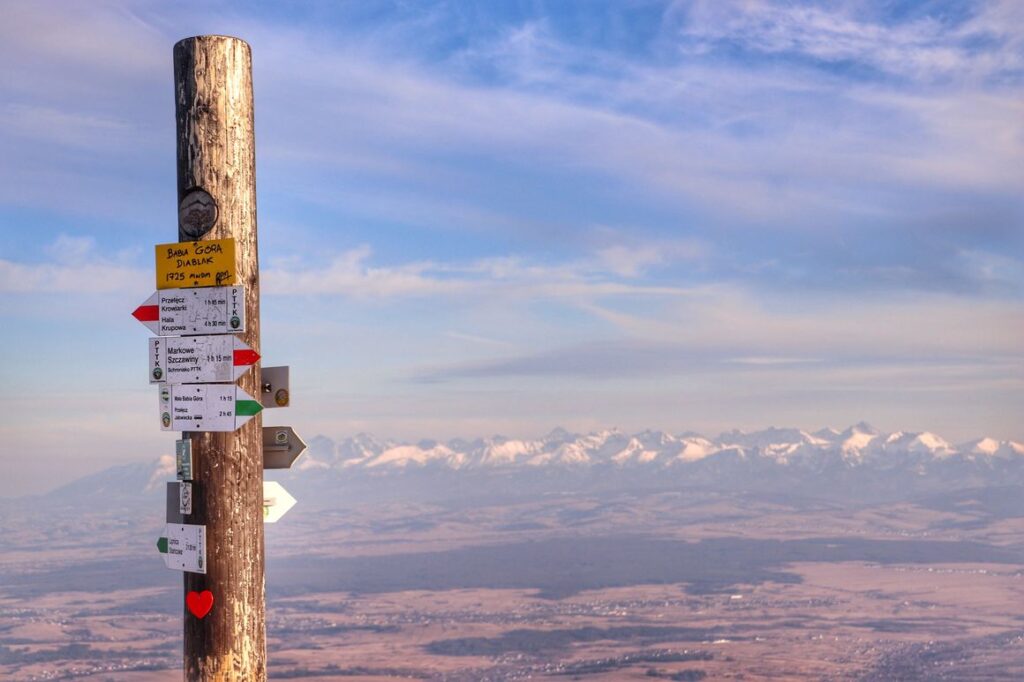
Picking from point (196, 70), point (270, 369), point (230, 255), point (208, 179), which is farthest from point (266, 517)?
point (196, 70)

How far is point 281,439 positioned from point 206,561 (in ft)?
3.84

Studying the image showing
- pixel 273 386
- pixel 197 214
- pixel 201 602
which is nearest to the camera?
pixel 201 602

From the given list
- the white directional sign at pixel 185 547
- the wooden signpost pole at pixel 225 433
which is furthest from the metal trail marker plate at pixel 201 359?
the white directional sign at pixel 185 547

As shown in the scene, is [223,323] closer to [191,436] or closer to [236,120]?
[191,436]

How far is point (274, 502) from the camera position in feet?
29.6

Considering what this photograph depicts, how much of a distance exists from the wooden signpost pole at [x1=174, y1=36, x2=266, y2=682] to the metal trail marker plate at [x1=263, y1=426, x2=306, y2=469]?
0.32m

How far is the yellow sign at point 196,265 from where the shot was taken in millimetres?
8508

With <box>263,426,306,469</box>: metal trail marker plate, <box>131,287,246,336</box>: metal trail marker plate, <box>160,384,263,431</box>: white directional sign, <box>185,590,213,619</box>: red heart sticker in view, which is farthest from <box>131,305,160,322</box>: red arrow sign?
<box>185,590,213,619</box>: red heart sticker

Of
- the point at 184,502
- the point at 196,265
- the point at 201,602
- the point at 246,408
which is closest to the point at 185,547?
the point at 184,502

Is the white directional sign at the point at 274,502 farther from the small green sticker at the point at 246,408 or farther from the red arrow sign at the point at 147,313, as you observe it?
the red arrow sign at the point at 147,313

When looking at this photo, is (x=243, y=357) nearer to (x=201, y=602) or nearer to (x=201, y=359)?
(x=201, y=359)

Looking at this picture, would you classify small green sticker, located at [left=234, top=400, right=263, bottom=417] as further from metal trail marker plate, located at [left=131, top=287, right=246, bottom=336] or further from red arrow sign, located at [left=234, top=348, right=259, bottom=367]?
metal trail marker plate, located at [left=131, top=287, right=246, bottom=336]

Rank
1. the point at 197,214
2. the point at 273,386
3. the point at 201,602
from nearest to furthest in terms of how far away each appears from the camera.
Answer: the point at 201,602 < the point at 197,214 < the point at 273,386

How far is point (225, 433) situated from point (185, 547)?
1.00 m
